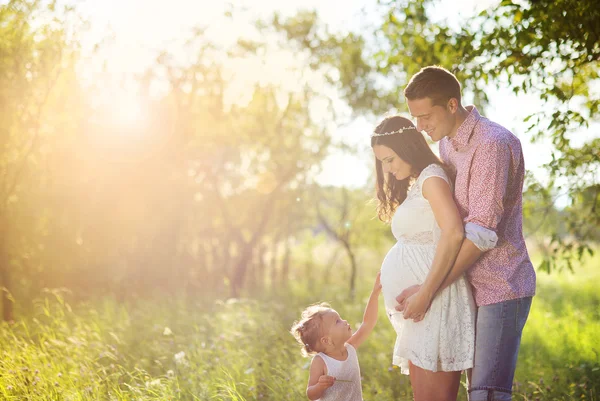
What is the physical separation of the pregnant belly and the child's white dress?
1.80 ft

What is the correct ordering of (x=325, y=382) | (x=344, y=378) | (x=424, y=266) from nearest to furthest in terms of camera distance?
(x=424, y=266) → (x=325, y=382) → (x=344, y=378)

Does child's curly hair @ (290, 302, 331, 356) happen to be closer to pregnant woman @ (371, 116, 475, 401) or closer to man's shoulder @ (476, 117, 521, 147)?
pregnant woman @ (371, 116, 475, 401)

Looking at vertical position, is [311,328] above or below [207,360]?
above

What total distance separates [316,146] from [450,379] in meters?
11.0

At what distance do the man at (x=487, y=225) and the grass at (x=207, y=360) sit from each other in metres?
1.84

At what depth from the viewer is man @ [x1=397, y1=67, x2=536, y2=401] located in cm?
265

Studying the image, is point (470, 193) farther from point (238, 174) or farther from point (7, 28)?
point (238, 174)

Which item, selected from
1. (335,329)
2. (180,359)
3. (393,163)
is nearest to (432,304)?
(393,163)

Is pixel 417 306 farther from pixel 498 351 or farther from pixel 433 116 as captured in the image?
pixel 433 116

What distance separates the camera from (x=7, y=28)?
7.44 metres

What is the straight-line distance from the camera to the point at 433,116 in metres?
2.84

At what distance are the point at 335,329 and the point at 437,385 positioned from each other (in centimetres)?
83

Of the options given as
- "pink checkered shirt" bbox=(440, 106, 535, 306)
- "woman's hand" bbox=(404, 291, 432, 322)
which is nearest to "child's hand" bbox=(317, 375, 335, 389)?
"woman's hand" bbox=(404, 291, 432, 322)

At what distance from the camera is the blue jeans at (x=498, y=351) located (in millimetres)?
2668
